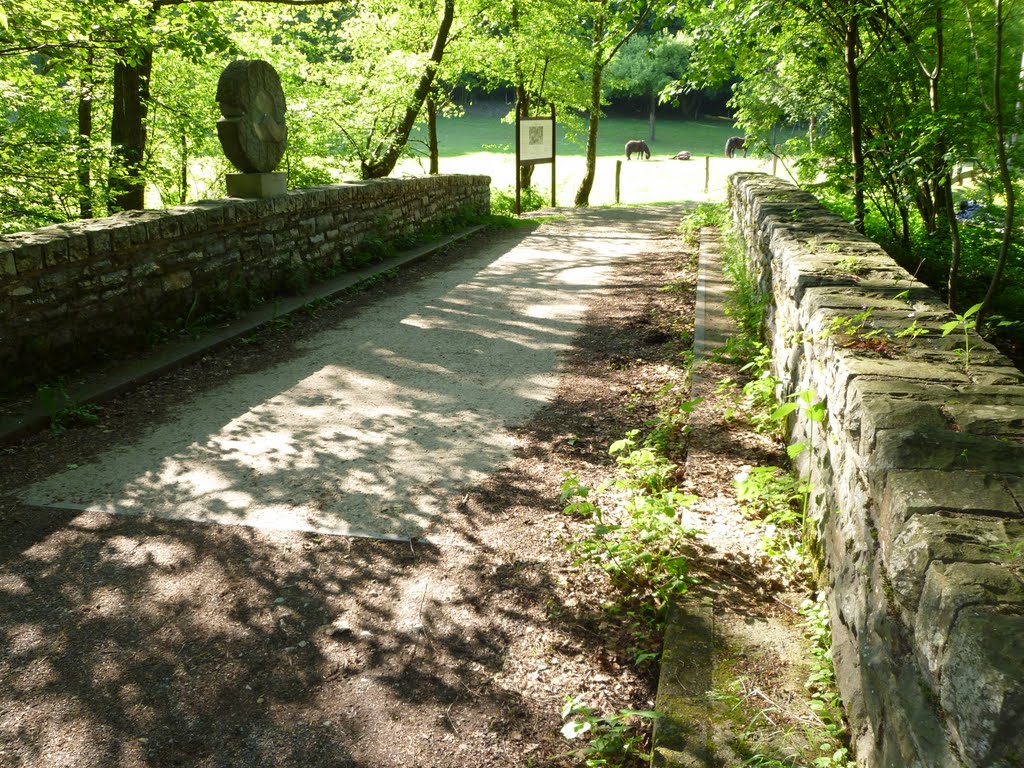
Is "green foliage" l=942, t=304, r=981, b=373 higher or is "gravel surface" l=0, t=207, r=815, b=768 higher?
"green foliage" l=942, t=304, r=981, b=373

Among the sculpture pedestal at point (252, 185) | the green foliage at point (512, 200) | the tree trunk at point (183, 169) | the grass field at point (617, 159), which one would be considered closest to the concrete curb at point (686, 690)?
the sculpture pedestal at point (252, 185)

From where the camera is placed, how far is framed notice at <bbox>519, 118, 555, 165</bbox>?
1752 cm

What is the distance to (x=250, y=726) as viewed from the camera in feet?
8.52

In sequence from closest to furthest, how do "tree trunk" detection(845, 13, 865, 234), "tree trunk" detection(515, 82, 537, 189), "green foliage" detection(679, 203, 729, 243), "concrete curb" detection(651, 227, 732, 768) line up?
"concrete curb" detection(651, 227, 732, 768)
"tree trunk" detection(845, 13, 865, 234)
"green foliage" detection(679, 203, 729, 243)
"tree trunk" detection(515, 82, 537, 189)

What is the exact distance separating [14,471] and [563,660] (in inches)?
131

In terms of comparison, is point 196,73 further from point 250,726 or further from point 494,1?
point 250,726

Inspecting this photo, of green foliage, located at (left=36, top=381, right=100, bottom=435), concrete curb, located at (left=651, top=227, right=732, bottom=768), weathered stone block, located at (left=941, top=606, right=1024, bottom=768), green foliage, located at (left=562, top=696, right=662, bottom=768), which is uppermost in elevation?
weathered stone block, located at (left=941, top=606, right=1024, bottom=768)

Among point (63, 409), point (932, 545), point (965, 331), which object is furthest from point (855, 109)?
point (63, 409)

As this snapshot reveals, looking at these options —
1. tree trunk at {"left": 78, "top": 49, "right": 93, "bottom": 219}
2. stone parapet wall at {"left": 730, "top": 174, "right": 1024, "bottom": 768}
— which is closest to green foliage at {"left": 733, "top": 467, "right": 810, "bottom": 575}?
stone parapet wall at {"left": 730, "top": 174, "right": 1024, "bottom": 768}

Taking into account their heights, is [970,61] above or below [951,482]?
above

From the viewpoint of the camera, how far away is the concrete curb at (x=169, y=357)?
4855mm

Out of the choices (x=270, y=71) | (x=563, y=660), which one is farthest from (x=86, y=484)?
(x=270, y=71)

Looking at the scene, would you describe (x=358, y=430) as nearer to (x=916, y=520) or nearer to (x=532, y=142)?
(x=916, y=520)

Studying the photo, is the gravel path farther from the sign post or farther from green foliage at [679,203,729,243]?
the sign post
